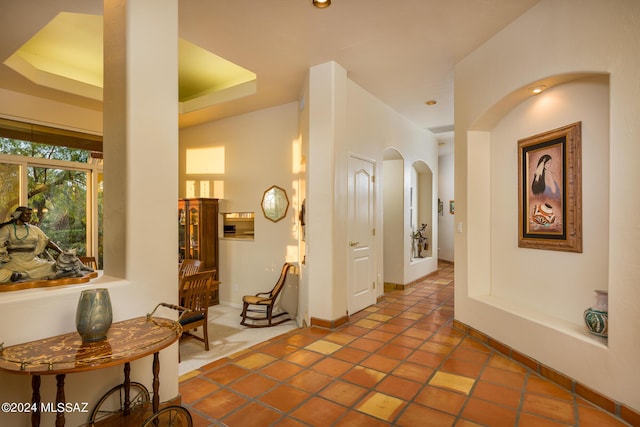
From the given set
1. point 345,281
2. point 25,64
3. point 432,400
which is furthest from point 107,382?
point 25,64

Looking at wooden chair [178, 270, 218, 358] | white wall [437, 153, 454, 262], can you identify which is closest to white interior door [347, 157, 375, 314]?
wooden chair [178, 270, 218, 358]

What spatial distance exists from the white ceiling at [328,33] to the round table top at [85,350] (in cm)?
263

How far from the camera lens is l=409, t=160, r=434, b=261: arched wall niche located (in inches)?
291

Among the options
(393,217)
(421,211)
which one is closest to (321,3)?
(393,217)

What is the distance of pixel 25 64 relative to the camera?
4.22 m

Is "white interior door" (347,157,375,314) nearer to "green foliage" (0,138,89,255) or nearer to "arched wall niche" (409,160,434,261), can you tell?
"arched wall niche" (409,160,434,261)

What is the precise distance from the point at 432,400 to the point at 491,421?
39cm

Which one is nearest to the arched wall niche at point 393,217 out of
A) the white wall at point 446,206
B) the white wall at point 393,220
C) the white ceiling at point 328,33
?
the white wall at point 393,220

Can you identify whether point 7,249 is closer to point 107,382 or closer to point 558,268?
point 107,382

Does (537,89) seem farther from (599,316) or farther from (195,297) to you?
(195,297)

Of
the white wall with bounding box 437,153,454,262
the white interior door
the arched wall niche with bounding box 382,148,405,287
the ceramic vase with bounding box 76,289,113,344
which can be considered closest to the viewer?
the ceramic vase with bounding box 76,289,113,344

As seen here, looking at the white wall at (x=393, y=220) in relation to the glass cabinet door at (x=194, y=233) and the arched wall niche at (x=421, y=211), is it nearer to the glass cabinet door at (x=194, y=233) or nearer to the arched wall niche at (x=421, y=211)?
the arched wall niche at (x=421, y=211)

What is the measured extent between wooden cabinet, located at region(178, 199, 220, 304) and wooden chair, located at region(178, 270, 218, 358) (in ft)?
6.76

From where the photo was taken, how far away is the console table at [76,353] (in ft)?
4.38
